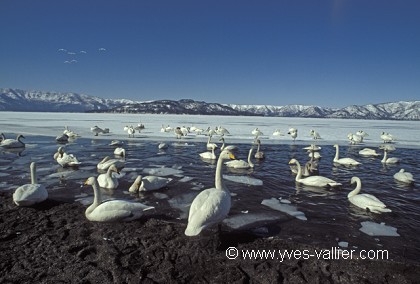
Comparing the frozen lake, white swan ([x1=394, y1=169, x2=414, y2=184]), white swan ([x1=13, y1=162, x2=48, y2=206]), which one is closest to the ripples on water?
the frozen lake

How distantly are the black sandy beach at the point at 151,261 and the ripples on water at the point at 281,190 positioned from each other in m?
0.98

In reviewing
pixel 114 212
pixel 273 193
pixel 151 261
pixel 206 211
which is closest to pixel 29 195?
pixel 114 212

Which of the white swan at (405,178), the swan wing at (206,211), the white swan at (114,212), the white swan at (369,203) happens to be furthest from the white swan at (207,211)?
the white swan at (405,178)

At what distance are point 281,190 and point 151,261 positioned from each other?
6.17 meters

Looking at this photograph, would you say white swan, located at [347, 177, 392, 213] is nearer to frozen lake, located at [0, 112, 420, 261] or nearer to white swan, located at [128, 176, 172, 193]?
frozen lake, located at [0, 112, 420, 261]

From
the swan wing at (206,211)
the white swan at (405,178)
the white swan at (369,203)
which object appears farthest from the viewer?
the white swan at (405,178)

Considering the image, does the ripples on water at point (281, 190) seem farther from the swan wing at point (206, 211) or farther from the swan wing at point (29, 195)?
the swan wing at point (206, 211)

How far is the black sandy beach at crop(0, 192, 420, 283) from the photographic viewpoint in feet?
16.2

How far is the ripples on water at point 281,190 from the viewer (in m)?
6.77

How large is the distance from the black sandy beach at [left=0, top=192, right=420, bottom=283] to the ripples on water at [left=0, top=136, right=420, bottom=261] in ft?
3.22

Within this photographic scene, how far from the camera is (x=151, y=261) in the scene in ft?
17.8

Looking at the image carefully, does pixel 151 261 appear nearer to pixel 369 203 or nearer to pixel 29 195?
pixel 29 195

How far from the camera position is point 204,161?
15.5 meters

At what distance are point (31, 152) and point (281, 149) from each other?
15.6 metres
